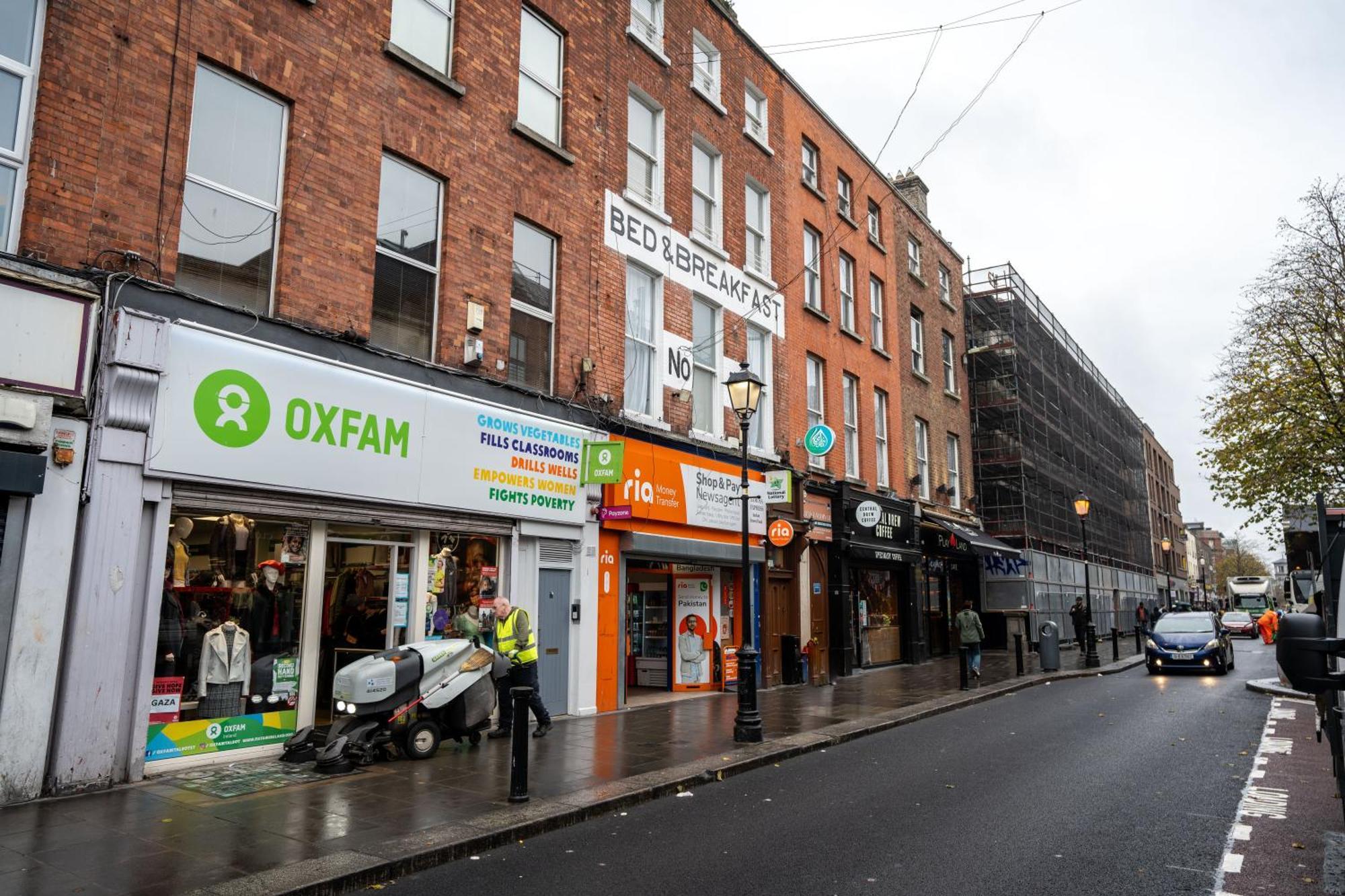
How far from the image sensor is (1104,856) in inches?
237

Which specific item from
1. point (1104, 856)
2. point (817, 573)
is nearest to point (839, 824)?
point (1104, 856)

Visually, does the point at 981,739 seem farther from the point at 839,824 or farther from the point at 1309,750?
the point at 839,824

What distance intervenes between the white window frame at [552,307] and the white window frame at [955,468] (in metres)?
17.8

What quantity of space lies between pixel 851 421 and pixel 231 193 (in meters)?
16.1

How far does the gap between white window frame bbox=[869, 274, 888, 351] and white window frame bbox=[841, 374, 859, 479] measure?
1.96 metres

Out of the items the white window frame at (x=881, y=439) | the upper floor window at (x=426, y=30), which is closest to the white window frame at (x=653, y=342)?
the upper floor window at (x=426, y=30)

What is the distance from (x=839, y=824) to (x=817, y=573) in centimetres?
1280

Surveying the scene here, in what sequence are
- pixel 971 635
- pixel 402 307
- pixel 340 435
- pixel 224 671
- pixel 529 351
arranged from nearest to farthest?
pixel 224 671 < pixel 340 435 < pixel 402 307 < pixel 529 351 < pixel 971 635

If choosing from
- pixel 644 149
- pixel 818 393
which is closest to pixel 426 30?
pixel 644 149

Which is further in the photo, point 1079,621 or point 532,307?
point 1079,621

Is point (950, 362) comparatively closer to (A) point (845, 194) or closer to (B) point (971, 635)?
(A) point (845, 194)

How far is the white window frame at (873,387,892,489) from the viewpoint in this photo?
75.9ft

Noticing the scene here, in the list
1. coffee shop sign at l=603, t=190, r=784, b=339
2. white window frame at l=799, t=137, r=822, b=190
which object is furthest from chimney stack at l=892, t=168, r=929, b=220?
coffee shop sign at l=603, t=190, r=784, b=339

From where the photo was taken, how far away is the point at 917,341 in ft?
87.4
